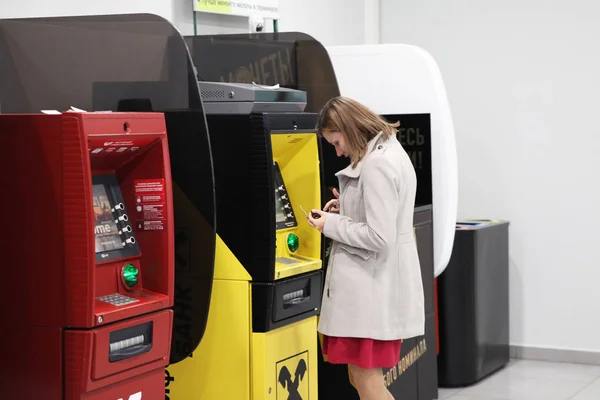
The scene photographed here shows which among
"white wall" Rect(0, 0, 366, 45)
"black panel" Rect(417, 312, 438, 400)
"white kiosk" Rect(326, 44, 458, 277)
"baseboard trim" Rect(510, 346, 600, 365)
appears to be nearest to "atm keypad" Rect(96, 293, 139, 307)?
"white wall" Rect(0, 0, 366, 45)

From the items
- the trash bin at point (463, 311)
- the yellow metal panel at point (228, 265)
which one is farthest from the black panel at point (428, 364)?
the yellow metal panel at point (228, 265)

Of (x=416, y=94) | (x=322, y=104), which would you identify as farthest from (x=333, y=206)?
(x=416, y=94)

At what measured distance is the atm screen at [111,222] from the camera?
9.47 ft

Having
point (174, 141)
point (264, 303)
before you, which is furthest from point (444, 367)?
point (174, 141)

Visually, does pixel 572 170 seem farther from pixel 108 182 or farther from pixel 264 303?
pixel 108 182

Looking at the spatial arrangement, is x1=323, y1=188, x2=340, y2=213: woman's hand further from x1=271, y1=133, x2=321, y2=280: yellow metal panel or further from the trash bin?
the trash bin

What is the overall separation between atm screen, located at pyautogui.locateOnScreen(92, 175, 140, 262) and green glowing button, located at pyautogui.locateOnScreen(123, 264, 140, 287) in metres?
0.04

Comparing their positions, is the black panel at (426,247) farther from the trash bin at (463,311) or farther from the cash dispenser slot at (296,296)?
the cash dispenser slot at (296,296)

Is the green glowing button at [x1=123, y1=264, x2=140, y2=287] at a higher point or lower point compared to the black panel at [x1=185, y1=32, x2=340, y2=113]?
lower

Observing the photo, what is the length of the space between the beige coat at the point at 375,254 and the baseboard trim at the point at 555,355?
2759 millimetres

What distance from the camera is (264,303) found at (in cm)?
346

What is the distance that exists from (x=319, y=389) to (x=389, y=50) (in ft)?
5.59

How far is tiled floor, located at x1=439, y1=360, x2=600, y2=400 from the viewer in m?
5.24

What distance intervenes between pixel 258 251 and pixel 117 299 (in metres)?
0.69
